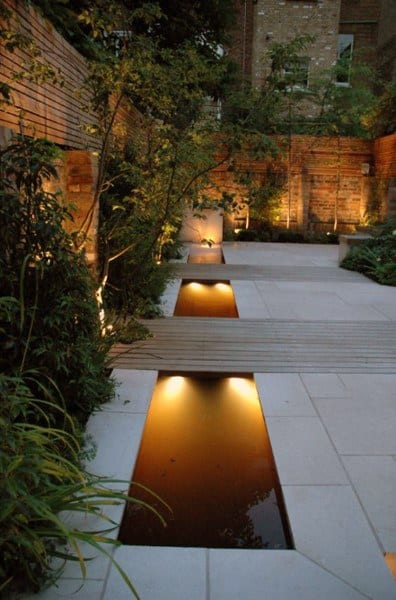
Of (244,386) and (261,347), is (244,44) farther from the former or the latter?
(244,386)

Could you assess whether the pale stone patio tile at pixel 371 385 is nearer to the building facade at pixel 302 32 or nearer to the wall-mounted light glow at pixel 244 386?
the wall-mounted light glow at pixel 244 386

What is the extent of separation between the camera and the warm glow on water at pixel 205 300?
5992mm

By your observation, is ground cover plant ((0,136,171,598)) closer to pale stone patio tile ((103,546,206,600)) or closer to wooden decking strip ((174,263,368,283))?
pale stone patio tile ((103,546,206,600))

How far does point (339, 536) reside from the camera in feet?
6.96

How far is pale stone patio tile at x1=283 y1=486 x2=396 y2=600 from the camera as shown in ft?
6.19

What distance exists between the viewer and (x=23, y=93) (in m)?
3.69

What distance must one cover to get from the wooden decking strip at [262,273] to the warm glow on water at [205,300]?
1.05 ft

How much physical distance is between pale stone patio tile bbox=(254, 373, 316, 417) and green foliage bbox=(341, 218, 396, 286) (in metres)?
4.27

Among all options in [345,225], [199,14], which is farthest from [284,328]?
[345,225]

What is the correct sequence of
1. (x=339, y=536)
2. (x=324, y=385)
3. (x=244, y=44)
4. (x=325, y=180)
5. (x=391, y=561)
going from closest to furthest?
(x=391, y=561) < (x=339, y=536) < (x=324, y=385) < (x=325, y=180) < (x=244, y=44)

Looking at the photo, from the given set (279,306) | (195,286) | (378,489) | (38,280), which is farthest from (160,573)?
(195,286)

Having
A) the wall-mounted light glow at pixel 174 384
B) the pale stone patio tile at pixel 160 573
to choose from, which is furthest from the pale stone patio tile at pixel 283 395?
the pale stone patio tile at pixel 160 573

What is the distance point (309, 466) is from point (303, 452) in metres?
0.15

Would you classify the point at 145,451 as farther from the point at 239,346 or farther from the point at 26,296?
the point at 239,346
